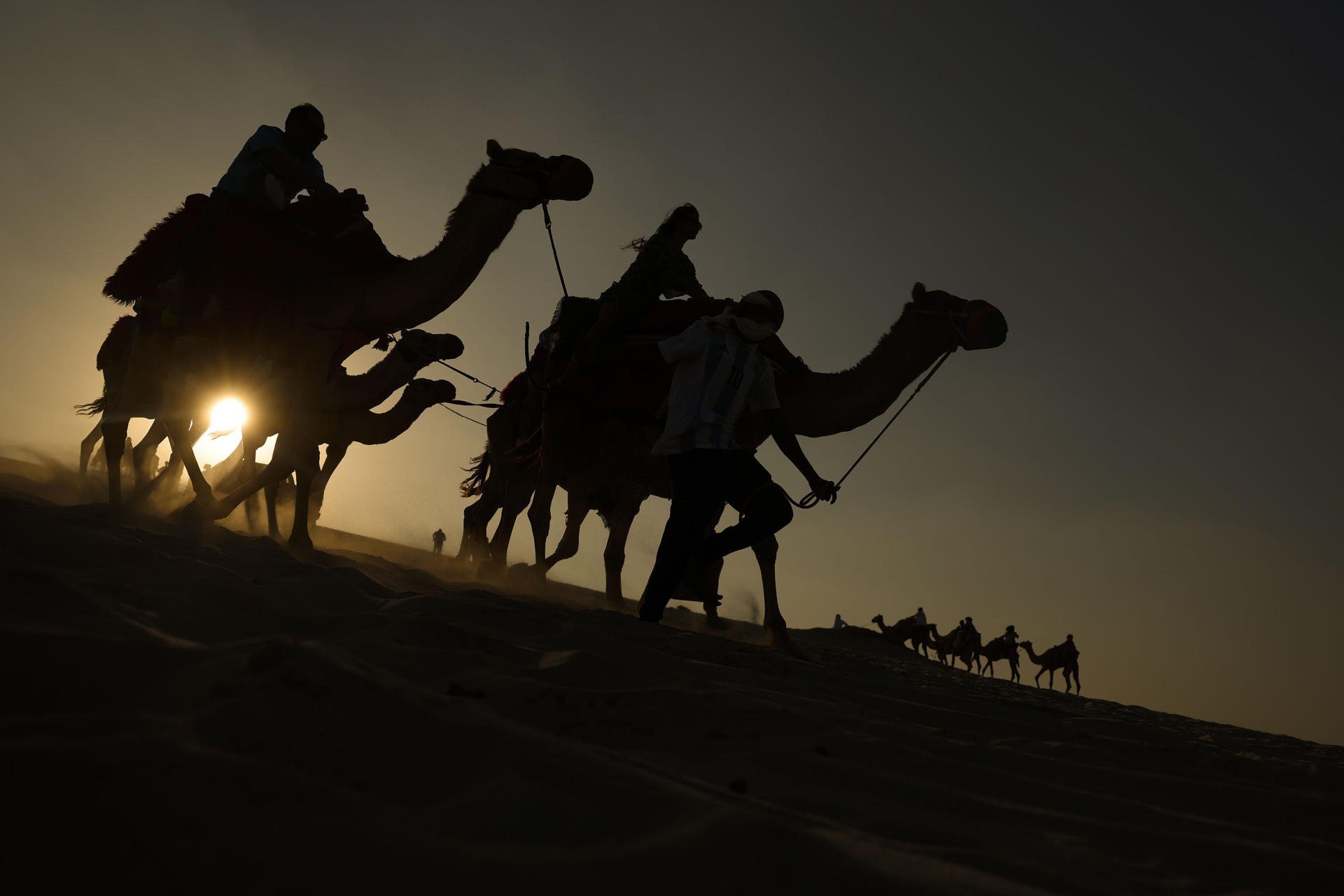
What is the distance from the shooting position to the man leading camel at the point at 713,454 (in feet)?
14.8

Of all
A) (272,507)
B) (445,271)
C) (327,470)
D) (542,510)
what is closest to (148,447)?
(327,470)

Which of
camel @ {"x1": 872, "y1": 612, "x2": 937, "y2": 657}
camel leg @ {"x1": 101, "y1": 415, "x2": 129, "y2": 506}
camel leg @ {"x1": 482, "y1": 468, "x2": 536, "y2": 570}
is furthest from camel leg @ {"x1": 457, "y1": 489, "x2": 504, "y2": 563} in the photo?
camel @ {"x1": 872, "y1": 612, "x2": 937, "y2": 657}

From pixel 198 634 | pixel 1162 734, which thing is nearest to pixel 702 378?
pixel 1162 734

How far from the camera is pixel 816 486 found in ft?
16.0

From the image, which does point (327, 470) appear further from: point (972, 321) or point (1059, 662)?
point (1059, 662)

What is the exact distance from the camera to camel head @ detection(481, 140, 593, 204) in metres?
5.64

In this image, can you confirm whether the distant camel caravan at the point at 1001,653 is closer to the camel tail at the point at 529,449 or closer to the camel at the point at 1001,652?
the camel at the point at 1001,652

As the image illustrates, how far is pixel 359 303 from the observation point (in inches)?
231

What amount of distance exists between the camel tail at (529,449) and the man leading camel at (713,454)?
3.38 metres

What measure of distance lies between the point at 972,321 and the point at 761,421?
6.56ft

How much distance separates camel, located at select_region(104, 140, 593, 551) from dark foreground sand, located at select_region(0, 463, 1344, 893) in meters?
3.07

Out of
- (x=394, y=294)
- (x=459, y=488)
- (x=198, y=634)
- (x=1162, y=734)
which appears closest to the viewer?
(x=198, y=634)

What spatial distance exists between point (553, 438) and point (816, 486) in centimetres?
316

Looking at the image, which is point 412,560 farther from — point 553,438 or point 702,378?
point 702,378
